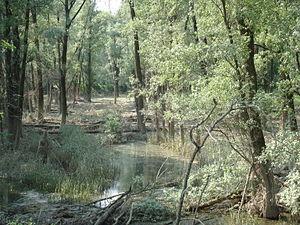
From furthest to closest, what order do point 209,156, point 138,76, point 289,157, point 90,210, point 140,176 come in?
1. point 138,76
2. point 209,156
3. point 140,176
4. point 90,210
5. point 289,157

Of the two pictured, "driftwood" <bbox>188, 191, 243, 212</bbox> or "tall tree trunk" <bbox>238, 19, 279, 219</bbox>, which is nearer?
"tall tree trunk" <bbox>238, 19, 279, 219</bbox>

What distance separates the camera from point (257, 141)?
11250 millimetres

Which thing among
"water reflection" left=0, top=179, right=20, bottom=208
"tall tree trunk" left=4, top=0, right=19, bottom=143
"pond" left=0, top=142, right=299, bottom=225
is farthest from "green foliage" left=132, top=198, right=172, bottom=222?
"tall tree trunk" left=4, top=0, right=19, bottom=143

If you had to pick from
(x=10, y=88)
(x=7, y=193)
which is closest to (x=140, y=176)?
(x=7, y=193)

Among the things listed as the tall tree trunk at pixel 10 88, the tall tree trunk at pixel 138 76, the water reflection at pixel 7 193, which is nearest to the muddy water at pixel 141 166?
the water reflection at pixel 7 193

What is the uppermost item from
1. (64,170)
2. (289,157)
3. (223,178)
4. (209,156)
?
(289,157)

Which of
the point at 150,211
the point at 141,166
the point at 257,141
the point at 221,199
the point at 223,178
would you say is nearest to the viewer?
the point at 150,211

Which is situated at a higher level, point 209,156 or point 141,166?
point 209,156

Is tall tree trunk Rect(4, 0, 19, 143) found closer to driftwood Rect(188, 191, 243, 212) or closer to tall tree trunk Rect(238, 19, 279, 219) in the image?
driftwood Rect(188, 191, 243, 212)

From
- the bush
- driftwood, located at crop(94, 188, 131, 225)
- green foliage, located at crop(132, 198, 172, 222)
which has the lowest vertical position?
green foliage, located at crop(132, 198, 172, 222)

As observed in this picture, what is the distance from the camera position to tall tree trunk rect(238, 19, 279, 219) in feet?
36.0

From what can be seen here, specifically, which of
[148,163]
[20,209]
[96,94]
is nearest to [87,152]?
[148,163]

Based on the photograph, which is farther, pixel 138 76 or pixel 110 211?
pixel 138 76

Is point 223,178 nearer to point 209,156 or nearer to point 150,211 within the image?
point 150,211
